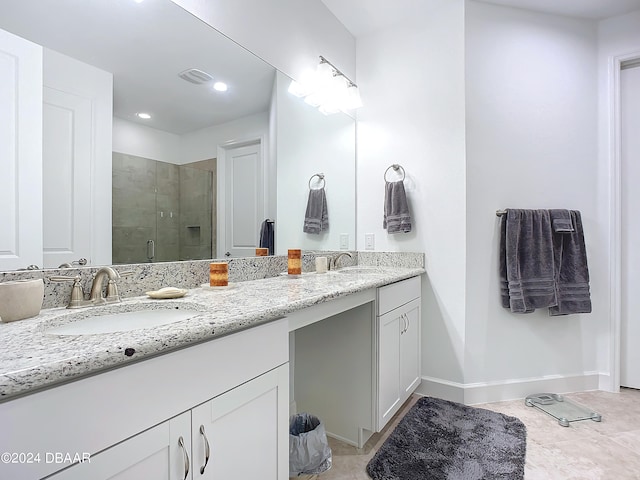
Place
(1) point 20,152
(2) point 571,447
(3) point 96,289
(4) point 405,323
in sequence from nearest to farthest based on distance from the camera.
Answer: (1) point 20,152
(3) point 96,289
(2) point 571,447
(4) point 405,323

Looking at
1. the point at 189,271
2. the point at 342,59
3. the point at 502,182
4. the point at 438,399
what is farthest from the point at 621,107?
the point at 189,271

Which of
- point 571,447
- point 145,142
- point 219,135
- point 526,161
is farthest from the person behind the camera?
point 526,161

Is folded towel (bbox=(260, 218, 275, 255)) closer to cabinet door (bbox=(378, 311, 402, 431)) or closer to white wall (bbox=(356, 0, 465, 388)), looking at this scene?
cabinet door (bbox=(378, 311, 402, 431))

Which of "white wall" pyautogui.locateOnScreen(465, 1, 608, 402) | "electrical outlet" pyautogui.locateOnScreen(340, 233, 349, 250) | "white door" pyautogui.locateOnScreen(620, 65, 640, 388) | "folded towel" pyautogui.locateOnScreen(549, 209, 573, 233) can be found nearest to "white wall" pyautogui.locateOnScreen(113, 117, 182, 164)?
"electrical outlet" pyautogui.locateOnScreen(340, 233, 349, 250)

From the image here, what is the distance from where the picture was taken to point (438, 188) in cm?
221

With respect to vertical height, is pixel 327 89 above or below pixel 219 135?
above

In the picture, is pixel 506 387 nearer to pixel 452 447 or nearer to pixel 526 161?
pixel 452 447

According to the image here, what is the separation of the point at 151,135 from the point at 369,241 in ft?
5.32

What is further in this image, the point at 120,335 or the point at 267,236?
the point at 267,236

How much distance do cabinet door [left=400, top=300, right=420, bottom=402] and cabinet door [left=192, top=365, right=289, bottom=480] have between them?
1.03 metres

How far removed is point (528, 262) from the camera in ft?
6.79

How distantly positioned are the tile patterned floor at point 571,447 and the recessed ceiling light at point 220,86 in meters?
1.77

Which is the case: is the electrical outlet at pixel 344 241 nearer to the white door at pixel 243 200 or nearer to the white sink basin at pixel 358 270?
the white sink basin at pixel 358 270

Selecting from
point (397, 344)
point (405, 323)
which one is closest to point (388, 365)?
point (397, 344)
